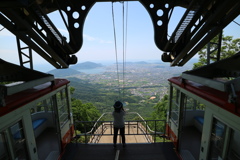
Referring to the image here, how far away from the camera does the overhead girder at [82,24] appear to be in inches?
147

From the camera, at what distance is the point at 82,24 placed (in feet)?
19.1

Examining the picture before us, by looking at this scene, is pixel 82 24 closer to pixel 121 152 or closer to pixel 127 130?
pixel 121 152

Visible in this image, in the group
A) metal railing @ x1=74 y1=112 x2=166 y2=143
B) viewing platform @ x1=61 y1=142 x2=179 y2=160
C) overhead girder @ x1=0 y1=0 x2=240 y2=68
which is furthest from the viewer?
metal railing @ x1=74 y1=112 x2=166 y2=143

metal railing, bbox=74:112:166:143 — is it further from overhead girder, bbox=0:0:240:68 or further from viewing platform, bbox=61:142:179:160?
overhead girder, bbox=0:0:240:68

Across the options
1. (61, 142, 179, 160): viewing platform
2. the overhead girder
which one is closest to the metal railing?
(61, 142, 179, 160): viewing platform

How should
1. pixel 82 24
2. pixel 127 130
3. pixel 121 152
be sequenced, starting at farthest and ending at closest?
pixel 127 130 → pixel 82 24 → pixel 121 152

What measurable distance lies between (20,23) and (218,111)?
16.1 ft

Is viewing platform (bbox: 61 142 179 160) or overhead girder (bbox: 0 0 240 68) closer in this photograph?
overhead girder (bbox: 0 0 240 68)

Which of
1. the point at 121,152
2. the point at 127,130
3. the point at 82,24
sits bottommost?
the point at 127,130

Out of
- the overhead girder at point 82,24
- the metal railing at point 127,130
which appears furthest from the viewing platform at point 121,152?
the overhead girder at point 82,24

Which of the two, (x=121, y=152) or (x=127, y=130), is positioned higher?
(x=121, y=152)

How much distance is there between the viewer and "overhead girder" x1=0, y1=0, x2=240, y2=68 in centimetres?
373

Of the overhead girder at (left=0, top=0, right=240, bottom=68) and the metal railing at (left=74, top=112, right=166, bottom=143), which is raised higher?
the overhead girder at (left=0, top=0, right=240, bottom=68)

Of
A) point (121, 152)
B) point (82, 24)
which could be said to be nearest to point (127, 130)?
point (121, 152)
